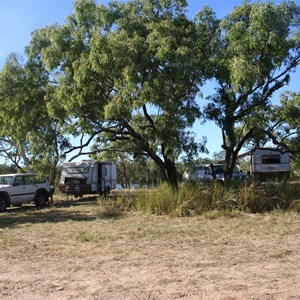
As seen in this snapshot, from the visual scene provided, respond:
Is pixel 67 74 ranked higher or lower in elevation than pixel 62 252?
higher

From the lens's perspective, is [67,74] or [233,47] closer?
[233,47]

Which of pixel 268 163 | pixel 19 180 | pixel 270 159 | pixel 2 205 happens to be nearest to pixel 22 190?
pixel 19 180

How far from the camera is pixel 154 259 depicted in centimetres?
744

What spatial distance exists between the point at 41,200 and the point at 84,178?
419cm

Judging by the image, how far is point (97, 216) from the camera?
1455cm

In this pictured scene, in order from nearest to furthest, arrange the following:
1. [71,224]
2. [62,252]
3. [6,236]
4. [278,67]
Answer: [62,252]
[6,236]
[71,224]
[278,67]

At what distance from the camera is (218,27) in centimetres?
1694

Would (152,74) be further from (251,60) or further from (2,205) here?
(2,205)

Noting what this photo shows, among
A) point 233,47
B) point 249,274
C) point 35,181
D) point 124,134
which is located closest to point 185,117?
point 233,47

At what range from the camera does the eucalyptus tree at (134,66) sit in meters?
14.8

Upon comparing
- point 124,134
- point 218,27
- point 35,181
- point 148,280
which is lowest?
point 148,280

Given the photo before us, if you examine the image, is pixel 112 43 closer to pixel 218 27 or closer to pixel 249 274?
pixel 218 27

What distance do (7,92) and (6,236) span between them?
10.3 metres

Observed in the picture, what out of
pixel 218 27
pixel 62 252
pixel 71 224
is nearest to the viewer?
pixel 62 252
